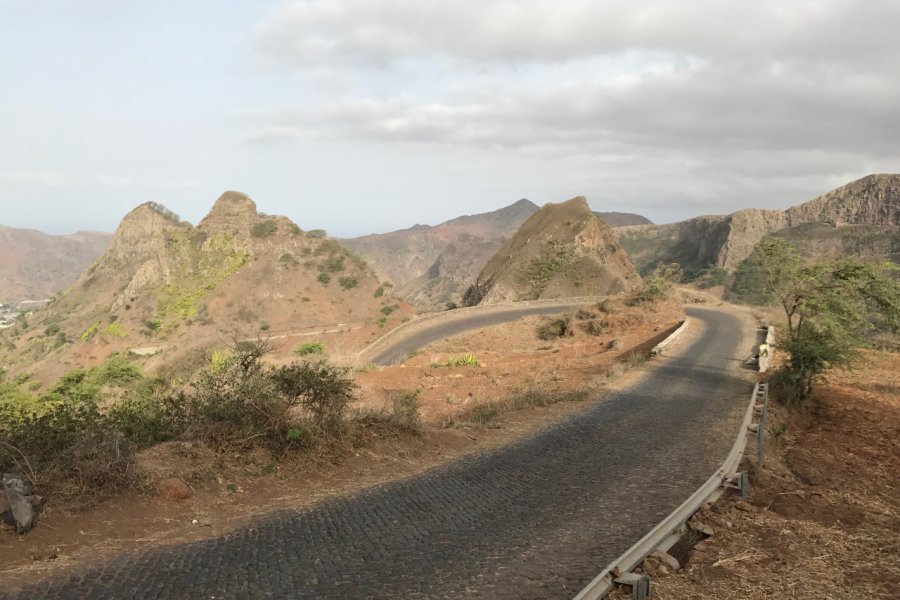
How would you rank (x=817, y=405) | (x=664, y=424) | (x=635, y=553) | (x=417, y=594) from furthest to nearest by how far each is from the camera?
(x=817, y=405) → (x=664, y=424) → (x=635, y=553) → (x=417, y=594)

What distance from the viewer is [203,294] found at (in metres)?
67.4

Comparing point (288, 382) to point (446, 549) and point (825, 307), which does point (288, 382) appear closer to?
point (446, 549)

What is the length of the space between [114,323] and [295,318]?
66.1 feet

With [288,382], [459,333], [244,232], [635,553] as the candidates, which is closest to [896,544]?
[635,553]

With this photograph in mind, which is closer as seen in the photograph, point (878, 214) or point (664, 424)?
point (664, 424)

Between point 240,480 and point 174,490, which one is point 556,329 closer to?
point 240,480

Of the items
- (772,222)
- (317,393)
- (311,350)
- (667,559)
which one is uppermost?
(772,222)

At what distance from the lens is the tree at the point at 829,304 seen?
592 inches

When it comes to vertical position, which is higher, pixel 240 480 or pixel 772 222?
pixel 772 222

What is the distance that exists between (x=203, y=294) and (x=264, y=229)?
559 inches

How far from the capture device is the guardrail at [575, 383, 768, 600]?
5.03m

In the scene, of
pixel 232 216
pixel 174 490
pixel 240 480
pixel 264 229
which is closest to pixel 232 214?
pixel 232 216

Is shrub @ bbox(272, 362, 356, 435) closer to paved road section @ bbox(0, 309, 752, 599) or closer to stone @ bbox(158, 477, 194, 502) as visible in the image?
paved road section @ bbox(0, 309, 752, 599)

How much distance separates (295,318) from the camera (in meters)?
66.6
